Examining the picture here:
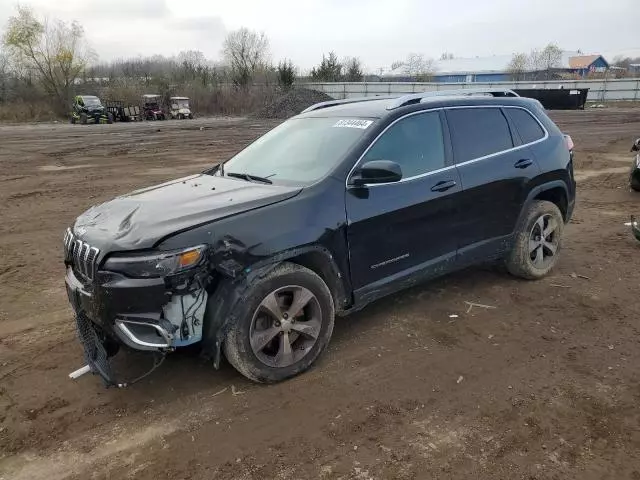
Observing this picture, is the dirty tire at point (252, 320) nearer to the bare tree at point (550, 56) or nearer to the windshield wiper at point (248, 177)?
the windshield wiper at point (248, 177)

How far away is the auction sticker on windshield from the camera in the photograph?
413 centimetres

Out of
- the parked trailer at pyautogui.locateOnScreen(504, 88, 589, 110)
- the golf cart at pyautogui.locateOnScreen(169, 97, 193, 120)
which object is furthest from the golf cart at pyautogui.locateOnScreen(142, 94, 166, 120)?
the parked trailer at pyautogui.locateOnScreen(504, 88, 589, 110)

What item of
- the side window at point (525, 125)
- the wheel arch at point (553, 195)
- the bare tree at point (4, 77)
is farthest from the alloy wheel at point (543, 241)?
the bare tree at point (4, 77)

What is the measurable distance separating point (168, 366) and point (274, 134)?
2320 millimetres

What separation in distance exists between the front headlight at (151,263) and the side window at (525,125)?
3.59 m

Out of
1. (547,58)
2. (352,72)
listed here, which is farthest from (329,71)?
(547,58)

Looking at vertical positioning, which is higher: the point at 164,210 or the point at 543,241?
the point at 164,210

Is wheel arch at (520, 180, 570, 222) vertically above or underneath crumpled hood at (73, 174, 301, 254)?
underneath

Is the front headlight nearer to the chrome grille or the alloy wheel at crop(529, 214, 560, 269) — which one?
the chrome grille

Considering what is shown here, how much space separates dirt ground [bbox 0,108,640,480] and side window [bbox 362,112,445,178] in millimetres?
1329

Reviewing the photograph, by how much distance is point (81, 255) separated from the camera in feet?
10.8

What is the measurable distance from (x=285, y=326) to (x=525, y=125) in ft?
11.0

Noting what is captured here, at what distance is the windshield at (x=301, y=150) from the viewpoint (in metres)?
3.97

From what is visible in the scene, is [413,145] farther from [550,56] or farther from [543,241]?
[550,56]
